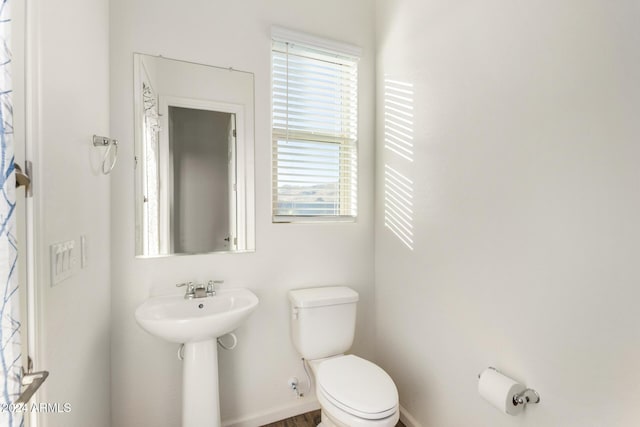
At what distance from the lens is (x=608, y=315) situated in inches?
35.4

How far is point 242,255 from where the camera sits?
174 cm

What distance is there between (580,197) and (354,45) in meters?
1.58

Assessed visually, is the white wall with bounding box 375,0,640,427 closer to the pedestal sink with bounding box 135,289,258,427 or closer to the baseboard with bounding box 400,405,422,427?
the baseboard with bounding box 400,405,422,427

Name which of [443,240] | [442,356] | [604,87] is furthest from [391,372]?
[604,87]

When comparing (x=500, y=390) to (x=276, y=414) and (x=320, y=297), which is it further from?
Answer: (x=276, y=414)

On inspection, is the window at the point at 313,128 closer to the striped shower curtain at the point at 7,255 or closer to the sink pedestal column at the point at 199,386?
the sink pedestal column at the point at 199,386

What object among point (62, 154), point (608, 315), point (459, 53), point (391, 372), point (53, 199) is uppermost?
point (459, 53)

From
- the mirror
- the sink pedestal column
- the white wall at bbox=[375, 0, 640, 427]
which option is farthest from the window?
the sink pedestal column

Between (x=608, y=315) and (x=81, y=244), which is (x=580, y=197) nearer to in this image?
(x=608, y=315)

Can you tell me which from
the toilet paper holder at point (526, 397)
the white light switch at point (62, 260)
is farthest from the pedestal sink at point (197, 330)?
the toilet paper holder at point (526, 397)

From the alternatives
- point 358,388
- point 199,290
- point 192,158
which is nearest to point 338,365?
point 358,388

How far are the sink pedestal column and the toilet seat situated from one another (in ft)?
1.72

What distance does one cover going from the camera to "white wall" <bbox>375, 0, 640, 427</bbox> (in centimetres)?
89

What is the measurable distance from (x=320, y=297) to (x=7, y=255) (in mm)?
1335
